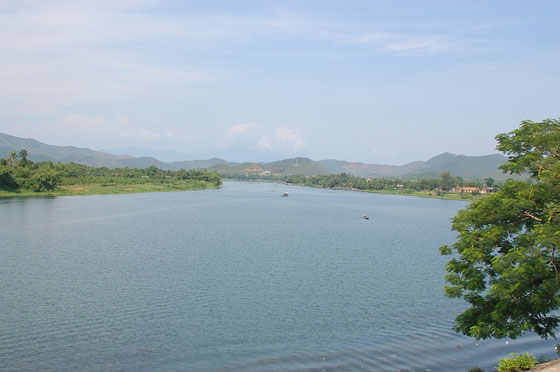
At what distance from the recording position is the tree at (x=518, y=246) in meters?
12.1

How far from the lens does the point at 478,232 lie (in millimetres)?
13578

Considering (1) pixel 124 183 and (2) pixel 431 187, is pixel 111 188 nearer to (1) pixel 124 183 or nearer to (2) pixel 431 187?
(1) pixel 124 183

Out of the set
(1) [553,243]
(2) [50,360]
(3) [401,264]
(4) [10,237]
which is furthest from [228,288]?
(4) [10,237]

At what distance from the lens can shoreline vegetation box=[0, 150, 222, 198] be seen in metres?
78.5

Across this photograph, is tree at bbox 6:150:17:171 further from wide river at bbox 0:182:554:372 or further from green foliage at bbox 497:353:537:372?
green foliage at bbox 497:353:537:372

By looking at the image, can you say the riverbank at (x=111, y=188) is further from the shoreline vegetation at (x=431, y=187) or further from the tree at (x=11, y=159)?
the shoreline vegetation at (x=431, y=187)

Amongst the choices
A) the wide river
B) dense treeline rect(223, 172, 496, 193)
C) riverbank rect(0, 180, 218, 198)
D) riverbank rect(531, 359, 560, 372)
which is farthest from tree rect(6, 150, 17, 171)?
dense treeline rect(223, 172, 496, 193)

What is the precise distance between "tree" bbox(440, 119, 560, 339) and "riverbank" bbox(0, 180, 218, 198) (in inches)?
3059

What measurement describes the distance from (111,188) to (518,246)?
9731cm

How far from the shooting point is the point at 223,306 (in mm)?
21672

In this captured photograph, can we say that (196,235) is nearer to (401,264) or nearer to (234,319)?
(401,264)

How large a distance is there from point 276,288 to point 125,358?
34.0 ft

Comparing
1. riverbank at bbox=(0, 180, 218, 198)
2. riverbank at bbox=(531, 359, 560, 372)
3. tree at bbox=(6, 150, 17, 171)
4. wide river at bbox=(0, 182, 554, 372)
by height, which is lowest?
wide river at bbox=(0, 182, 554, 372)

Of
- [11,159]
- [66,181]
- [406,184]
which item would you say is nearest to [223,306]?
[66,181]
